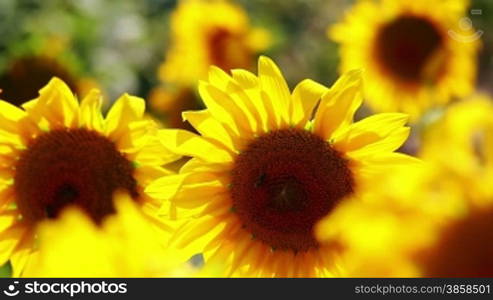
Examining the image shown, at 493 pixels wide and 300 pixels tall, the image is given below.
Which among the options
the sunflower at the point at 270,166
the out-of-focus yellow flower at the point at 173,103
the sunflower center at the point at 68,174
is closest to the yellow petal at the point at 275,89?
the sunflower at the point at 270,166

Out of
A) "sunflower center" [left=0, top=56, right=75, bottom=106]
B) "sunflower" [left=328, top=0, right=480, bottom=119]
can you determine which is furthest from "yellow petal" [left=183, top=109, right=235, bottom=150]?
"sunflower center" [left=0, top=56, right=75, bottom=106]

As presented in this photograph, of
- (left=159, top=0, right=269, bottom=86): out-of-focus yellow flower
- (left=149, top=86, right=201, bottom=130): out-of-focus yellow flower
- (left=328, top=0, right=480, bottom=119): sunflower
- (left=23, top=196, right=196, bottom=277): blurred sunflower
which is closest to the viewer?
(left=23, top=196, right=196, bottom=277): blurred sunflower

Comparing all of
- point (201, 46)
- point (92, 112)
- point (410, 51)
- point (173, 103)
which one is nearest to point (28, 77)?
point (173, 103)

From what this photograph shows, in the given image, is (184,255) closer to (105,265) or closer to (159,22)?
(105,265)

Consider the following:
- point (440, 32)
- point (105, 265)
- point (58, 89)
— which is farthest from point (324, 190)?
point (440, 32)

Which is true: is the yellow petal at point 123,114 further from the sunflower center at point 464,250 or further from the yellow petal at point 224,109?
the sunflower center at point 464,250

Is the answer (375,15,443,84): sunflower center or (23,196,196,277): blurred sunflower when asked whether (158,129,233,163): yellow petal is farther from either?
(375,15,443,84): sunflower center
